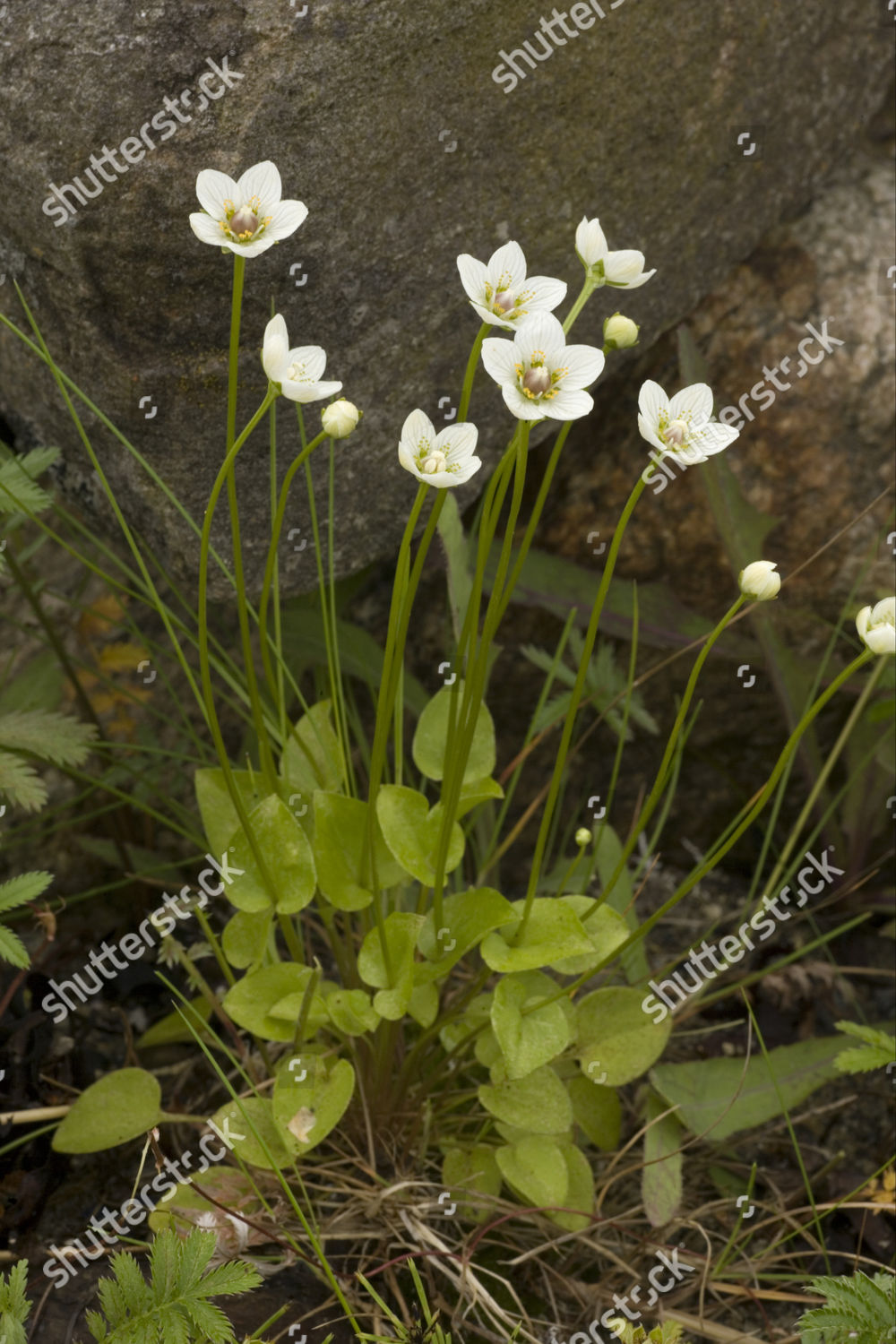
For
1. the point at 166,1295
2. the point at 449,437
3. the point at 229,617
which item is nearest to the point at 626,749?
the point at 229,617

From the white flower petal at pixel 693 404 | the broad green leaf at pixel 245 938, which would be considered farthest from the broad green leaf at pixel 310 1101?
the white flower petal at pixel 693 404

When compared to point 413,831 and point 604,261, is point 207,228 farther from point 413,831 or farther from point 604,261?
point 413,831

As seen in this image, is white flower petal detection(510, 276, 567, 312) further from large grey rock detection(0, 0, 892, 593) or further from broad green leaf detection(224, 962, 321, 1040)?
broad green leaf detection(224, 962, 321, 1040)

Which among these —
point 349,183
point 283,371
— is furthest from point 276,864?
point 349,183

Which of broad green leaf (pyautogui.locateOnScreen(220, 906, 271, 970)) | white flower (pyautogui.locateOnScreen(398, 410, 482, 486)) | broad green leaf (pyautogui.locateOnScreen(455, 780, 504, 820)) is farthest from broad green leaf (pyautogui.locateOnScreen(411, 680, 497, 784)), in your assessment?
white flower (pyautogui.locateOnScreen(398, 410, 482, 486))

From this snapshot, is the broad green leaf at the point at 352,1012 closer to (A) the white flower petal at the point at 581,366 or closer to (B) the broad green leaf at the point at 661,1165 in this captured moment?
(B) the broad green leaf at the point at 661,1165

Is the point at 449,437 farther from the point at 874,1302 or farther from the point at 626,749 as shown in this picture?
the point at 626,749
